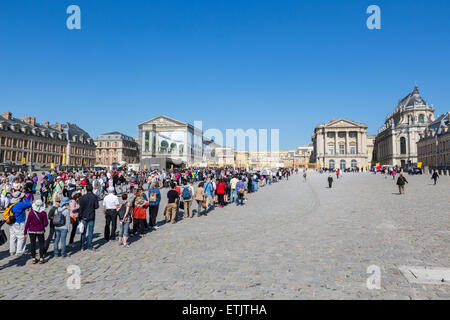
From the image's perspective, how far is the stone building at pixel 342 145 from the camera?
9456cm

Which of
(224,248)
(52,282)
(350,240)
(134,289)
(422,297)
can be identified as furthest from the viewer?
(350,240)

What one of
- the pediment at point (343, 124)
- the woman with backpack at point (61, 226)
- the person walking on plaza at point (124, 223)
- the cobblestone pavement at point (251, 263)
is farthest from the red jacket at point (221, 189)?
the pediment at point (343, 124)

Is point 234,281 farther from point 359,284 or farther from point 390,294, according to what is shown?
point 390,294

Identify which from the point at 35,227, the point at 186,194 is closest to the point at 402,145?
the point at 186,194

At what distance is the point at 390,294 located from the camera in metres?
4.63

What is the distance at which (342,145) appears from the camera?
9756cm

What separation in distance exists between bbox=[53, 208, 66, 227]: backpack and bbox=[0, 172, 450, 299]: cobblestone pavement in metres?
0.83

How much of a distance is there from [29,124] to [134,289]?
6951 centimetres

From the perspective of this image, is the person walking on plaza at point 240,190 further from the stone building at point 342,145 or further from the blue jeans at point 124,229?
the stone building at point 342,145

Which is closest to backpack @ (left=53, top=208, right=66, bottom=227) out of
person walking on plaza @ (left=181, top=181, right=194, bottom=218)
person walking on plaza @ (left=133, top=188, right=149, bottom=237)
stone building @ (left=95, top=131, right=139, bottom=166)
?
person walking on plaza @ (left=133, top=188, right=149, bottom=237)

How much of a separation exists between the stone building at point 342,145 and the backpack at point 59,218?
93.0 metres

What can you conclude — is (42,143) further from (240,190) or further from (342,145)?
(342,145)

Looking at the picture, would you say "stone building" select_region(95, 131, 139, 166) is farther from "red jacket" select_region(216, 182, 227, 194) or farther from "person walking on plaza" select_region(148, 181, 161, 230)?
"person walking on plaza" select_region(148, 181, 161, 230)
